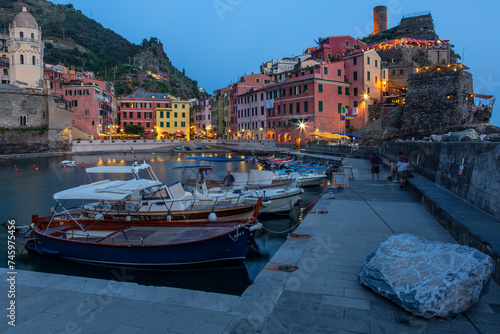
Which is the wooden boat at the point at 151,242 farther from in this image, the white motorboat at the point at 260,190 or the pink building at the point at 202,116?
the pink building at the point at 202,116

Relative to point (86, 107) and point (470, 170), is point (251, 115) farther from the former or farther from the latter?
point (470, 170)

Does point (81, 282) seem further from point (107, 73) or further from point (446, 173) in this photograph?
point (107, 73)

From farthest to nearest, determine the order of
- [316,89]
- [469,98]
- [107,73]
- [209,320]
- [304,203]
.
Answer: [107,73] → [316,89] → [469,98] → [304,203] → [209,320]

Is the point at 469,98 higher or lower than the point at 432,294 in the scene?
higher

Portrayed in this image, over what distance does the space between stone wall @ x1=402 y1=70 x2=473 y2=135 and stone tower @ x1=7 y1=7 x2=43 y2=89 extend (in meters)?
65.9

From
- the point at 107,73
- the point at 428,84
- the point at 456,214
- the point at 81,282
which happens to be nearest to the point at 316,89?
the point at 428,84

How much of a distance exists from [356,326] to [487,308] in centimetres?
183

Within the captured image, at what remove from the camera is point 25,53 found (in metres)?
66.1

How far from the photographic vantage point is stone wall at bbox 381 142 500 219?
25.2ft

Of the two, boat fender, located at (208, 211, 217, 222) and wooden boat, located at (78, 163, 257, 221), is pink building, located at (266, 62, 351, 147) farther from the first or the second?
boat fender, located at (208, 211, 217, 222)

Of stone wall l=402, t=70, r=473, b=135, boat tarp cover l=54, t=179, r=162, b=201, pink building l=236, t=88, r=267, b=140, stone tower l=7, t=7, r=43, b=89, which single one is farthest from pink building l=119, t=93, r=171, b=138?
boat tarp cover l=54, t=179, r=162, b=201

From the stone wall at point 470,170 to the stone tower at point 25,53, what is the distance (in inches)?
2833

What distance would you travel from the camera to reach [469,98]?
134 feet

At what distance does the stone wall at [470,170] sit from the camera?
7.68 metres
